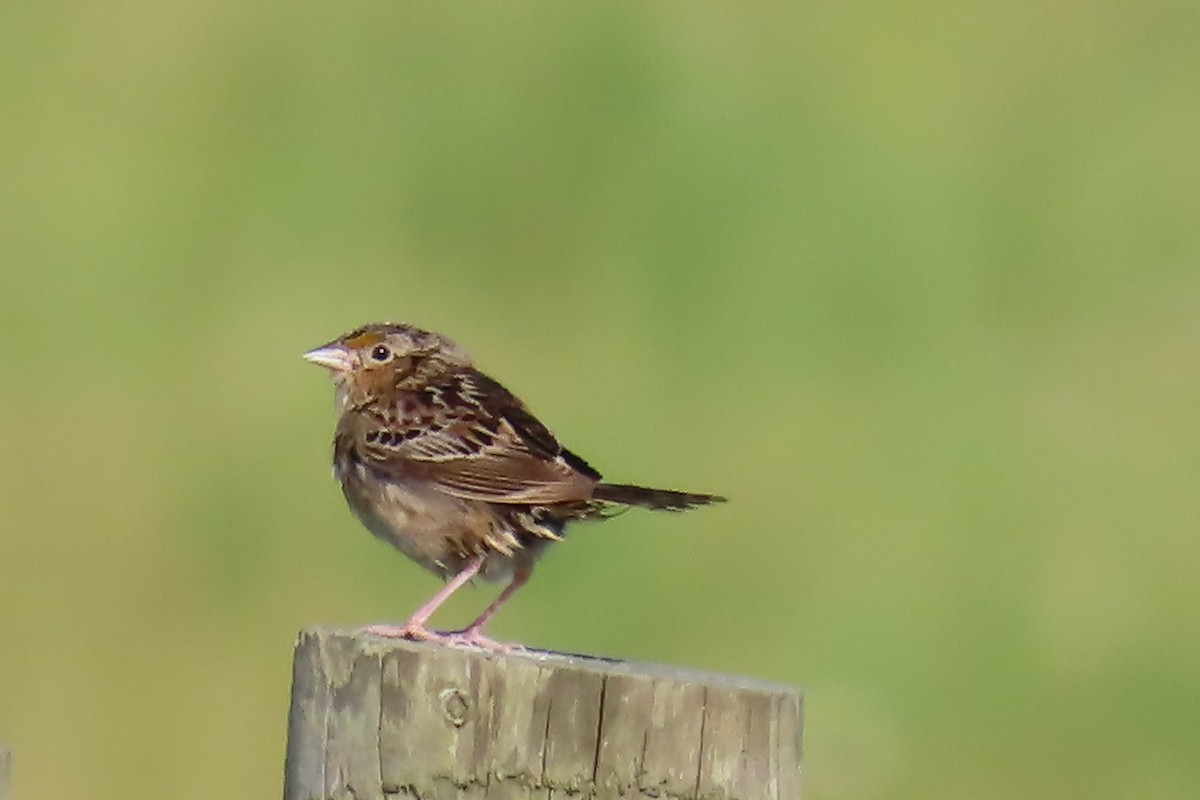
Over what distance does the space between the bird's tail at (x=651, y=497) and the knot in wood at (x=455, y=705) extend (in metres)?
1.33

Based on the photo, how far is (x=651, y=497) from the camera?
5.77m

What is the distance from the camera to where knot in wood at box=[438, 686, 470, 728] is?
4.20 m

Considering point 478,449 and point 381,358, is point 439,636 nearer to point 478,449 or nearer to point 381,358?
point 478,449

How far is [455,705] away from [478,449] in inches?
85.7

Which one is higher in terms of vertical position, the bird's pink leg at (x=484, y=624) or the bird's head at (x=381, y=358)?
the bird's head at (x=381, y=358)

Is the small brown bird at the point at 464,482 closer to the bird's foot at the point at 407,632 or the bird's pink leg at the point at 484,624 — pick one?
the bird's pink leg at the point at 484,624

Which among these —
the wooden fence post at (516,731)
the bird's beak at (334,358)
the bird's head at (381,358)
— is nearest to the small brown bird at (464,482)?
the bird's head at (381,358)

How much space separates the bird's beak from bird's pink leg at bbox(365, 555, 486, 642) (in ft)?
3.05

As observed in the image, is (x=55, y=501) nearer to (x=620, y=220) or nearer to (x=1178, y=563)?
(x=620, y=220)

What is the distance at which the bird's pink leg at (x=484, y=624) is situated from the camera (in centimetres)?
527

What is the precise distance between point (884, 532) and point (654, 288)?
4.90ft

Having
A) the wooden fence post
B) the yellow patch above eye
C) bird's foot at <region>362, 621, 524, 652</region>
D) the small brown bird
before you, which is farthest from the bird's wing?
the wooden fence post

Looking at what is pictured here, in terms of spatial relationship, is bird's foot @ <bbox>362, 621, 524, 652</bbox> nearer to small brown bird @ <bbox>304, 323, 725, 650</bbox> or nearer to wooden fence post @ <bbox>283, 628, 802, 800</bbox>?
small brown bird @ <bbox>304, 323, 725, 650</bbox>

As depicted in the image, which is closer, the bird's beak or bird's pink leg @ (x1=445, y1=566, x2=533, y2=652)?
bird's pink leg @ (x1=445, y1=566, x2=533, y2=652)
